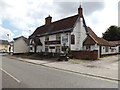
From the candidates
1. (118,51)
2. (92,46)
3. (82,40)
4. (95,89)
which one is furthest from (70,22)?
(95,89)

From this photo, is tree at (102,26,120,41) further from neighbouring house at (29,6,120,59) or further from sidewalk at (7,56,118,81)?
sidewalk at (7,56,118,81)

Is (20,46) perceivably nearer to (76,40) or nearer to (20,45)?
(20,45)

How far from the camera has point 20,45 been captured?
49500 millimetres

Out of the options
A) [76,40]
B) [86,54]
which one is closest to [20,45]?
[76,40]

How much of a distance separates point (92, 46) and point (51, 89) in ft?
75.1

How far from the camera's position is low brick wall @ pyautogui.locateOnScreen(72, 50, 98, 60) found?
23.4 metres

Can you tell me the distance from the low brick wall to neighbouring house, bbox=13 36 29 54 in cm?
2798

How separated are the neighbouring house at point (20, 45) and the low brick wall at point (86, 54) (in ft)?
91.8

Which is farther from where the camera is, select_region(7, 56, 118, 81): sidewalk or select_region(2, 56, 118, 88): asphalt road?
select_region(7, 56, 118, 81): sidewalk

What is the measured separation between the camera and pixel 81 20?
30.9 meters

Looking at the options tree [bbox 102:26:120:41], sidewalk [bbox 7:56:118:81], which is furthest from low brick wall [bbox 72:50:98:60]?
tree [bbox 102:26:120:41]

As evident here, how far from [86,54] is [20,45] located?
31810 mm

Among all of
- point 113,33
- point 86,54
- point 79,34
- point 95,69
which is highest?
point 113,33

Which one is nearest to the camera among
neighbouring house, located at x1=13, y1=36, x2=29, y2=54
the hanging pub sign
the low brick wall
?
the low brick wall
